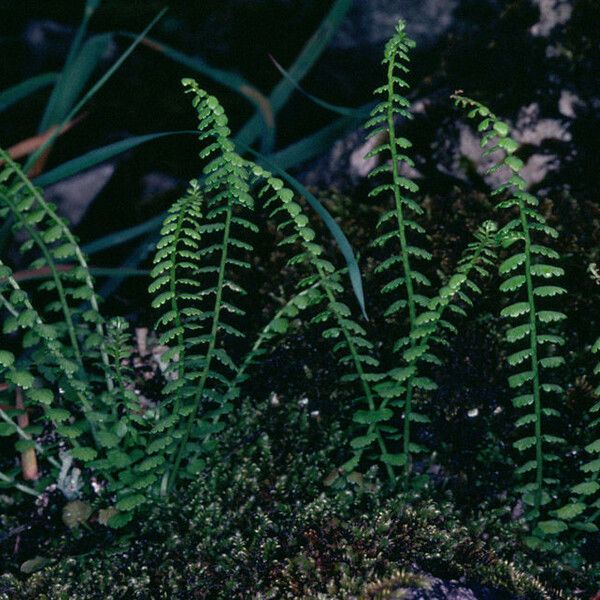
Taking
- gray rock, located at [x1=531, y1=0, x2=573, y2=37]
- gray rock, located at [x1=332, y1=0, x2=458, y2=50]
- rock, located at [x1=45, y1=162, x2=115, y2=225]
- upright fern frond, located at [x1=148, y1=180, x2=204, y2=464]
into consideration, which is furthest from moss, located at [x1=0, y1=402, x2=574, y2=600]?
gray rock, located at [x1=332, y1=0, x2=458, y2=50]

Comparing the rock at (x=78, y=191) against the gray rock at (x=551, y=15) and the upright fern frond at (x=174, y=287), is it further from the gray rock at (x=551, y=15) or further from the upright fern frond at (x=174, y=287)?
the gray rock at (x=551, y=15)

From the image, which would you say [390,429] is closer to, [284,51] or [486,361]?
[486,361]

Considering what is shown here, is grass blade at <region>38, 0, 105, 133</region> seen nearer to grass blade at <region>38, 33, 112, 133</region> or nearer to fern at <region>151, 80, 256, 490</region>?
grass blade at <region>38, 33, 112, 133</region>

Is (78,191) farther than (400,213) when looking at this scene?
Yes

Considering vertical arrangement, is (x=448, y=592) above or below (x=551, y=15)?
below

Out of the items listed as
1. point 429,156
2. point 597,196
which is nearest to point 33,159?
point 429,156

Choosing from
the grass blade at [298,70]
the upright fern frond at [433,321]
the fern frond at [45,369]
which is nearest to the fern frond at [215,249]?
the fern frond at [45,369]

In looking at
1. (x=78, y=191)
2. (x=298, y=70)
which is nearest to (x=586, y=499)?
(x=298, y=70)

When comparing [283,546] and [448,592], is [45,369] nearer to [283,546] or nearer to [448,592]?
[283,546]

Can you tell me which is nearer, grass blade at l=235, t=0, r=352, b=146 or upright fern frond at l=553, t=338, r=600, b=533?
upright fern frond at l=553, t=338, r=600, b=533

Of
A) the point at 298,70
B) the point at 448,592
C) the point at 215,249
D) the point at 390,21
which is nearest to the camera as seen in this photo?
the point at 448,592

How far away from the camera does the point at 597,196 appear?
2.99 m

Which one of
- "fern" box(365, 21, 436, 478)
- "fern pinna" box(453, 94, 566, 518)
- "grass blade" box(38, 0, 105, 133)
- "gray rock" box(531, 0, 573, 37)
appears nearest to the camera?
"fern pinna" box(453, 94, 566, 518)

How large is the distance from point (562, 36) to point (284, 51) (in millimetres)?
1795
